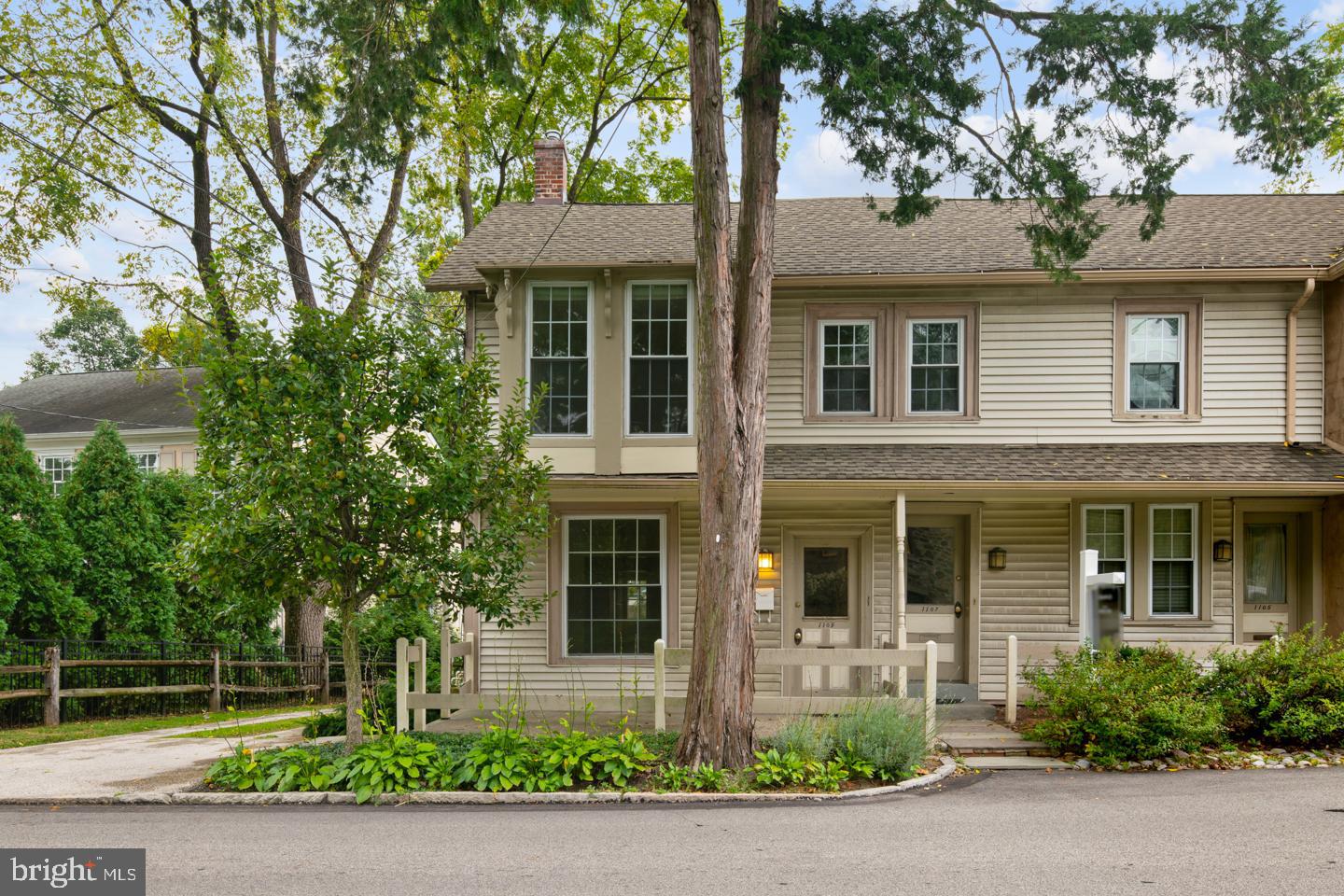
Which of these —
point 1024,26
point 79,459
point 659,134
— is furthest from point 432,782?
point 659,134

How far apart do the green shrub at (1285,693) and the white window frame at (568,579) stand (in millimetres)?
6452

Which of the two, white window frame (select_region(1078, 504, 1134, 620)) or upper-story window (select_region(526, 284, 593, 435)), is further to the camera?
white window frame (select_region(1078, 504, 1134, 620))

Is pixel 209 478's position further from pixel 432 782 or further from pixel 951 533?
pixel 951 533

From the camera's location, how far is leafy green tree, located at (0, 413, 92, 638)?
15320 mm

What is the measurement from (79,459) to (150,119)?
7.96 meters

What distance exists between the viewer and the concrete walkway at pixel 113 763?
9.45m

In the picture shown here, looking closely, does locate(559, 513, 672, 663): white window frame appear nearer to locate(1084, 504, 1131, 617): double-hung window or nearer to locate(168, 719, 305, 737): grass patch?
locate(168, 719, 305, 737): grass patch

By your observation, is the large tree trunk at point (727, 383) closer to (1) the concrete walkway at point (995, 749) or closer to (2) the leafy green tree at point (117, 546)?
(1) the concrete walkway at point (995, 749)

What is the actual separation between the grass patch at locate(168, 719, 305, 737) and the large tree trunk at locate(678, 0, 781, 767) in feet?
22.8

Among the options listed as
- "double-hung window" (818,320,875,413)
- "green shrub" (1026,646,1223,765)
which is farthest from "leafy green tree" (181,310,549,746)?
"green shrub" (1026,646,1223,765)

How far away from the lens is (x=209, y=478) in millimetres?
9508

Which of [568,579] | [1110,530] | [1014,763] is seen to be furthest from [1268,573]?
[568,579]

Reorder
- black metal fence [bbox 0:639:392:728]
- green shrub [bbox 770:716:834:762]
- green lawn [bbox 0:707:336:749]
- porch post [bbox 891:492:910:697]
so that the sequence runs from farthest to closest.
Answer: black metal fence [bbox 0:639:392:728], green lawn [bbox 0:707:336:749], porch post [bbox 891:492:910:697], green shrub [bbox 770:716:834:762]

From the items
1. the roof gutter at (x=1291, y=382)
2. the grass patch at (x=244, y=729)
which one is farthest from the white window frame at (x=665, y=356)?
the roof gutter at (x=1291, y=382)
